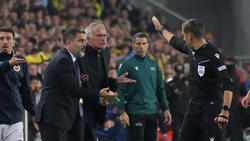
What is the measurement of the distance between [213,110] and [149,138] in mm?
1817

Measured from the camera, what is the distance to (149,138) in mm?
9203

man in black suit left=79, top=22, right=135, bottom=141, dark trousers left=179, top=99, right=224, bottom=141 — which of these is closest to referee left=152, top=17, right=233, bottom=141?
dark trousers left=179, top=99, right=224, bottom=141

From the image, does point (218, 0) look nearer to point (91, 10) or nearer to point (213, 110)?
point (91, 10)

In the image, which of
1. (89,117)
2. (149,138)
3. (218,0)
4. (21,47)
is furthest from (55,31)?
(218,0)

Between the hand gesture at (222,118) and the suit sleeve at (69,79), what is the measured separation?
171cm

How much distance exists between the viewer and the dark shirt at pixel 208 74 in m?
7.54

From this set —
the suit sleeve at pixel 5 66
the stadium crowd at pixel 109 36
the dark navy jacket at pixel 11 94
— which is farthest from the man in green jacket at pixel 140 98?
the suit sleeve at pixel 5 66

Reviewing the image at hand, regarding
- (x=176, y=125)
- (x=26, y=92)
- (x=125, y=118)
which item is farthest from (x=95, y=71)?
(x=176, y=125)

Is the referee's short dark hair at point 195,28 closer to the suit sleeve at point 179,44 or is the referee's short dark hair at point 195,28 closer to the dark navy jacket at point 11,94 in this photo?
the suit sleeve at point 179,44

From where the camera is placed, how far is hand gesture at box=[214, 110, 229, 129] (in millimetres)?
7277

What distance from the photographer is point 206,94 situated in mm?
7719

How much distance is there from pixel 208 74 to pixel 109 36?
32.1 ft

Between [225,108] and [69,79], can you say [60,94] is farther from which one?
[225,108]

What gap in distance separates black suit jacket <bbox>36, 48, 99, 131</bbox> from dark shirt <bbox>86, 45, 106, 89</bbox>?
0.66 meters
